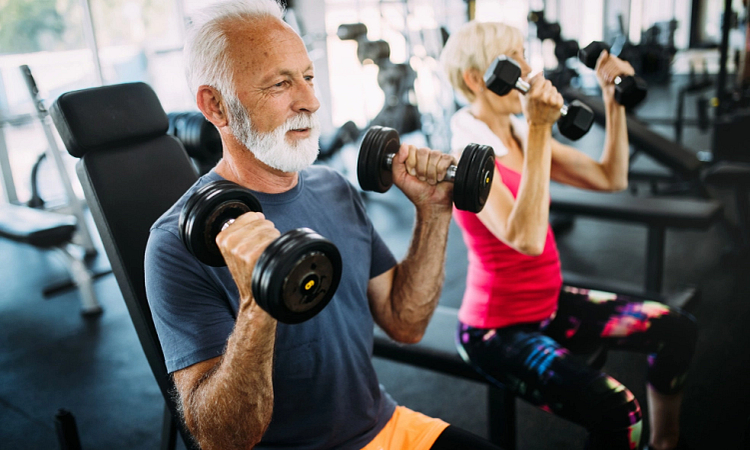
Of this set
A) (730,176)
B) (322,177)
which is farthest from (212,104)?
(730,176)

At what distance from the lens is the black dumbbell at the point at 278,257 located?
0.70m

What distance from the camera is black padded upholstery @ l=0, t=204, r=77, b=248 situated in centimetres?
291

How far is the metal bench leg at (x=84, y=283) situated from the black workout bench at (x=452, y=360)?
204cm

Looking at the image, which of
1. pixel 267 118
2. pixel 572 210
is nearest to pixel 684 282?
pixel 572 210

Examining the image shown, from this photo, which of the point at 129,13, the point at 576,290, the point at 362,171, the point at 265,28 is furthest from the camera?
the point at 129,13

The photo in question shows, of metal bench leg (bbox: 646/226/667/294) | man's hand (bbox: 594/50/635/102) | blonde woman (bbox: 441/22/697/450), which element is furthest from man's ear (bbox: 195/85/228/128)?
metal bench leg (bbox: 646/226/667/294)

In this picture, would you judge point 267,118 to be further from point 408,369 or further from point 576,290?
point 408,369

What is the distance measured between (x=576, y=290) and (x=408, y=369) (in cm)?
95

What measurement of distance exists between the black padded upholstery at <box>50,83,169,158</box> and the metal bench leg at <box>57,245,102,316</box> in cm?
201

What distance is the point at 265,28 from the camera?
1.08 m

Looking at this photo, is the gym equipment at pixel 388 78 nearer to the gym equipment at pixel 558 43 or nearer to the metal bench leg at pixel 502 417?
the gym equipment at pixel 558 43

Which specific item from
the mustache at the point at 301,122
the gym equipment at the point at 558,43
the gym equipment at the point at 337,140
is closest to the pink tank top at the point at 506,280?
the mustache at the point at 301,122

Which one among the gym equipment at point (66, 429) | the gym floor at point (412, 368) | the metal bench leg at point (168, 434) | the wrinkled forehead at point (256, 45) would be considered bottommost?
the gym floor at point (412, 368)

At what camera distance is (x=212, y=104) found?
3.66 ft
